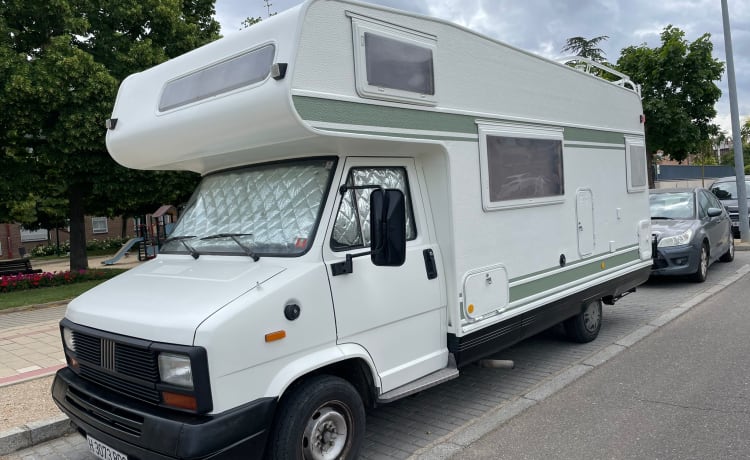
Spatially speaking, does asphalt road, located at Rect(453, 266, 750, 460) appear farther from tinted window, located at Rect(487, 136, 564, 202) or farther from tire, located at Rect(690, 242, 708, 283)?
tire, located at Rect(690, 242, 708, 283)

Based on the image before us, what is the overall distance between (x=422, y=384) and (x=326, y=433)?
2.70 ft

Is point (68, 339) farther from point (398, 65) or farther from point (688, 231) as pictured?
point (688, 231)

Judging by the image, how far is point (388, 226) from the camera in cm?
336

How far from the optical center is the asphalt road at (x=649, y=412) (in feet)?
12.8

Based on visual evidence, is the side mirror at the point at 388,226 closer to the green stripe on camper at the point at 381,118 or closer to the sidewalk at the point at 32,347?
the green stripe on camper at the point at 381,118

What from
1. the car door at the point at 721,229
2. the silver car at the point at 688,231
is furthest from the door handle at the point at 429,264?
the car door at the point at 721,229

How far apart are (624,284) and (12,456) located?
Answer: 6350 mm

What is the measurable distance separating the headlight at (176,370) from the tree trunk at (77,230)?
43.0 feet

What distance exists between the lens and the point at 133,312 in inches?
127

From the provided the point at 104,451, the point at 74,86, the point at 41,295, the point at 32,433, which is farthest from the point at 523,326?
the point at 74,86

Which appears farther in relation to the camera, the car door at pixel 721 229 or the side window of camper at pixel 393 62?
the car door at pixel 721 229

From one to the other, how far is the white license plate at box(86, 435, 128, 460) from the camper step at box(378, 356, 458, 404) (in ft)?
5.17

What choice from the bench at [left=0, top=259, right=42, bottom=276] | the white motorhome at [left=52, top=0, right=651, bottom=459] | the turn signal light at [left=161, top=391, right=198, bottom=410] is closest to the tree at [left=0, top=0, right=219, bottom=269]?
the bench at [left=0, top=259, right=42, bottom=276]

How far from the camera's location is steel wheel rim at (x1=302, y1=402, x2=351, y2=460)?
10.8 feet
